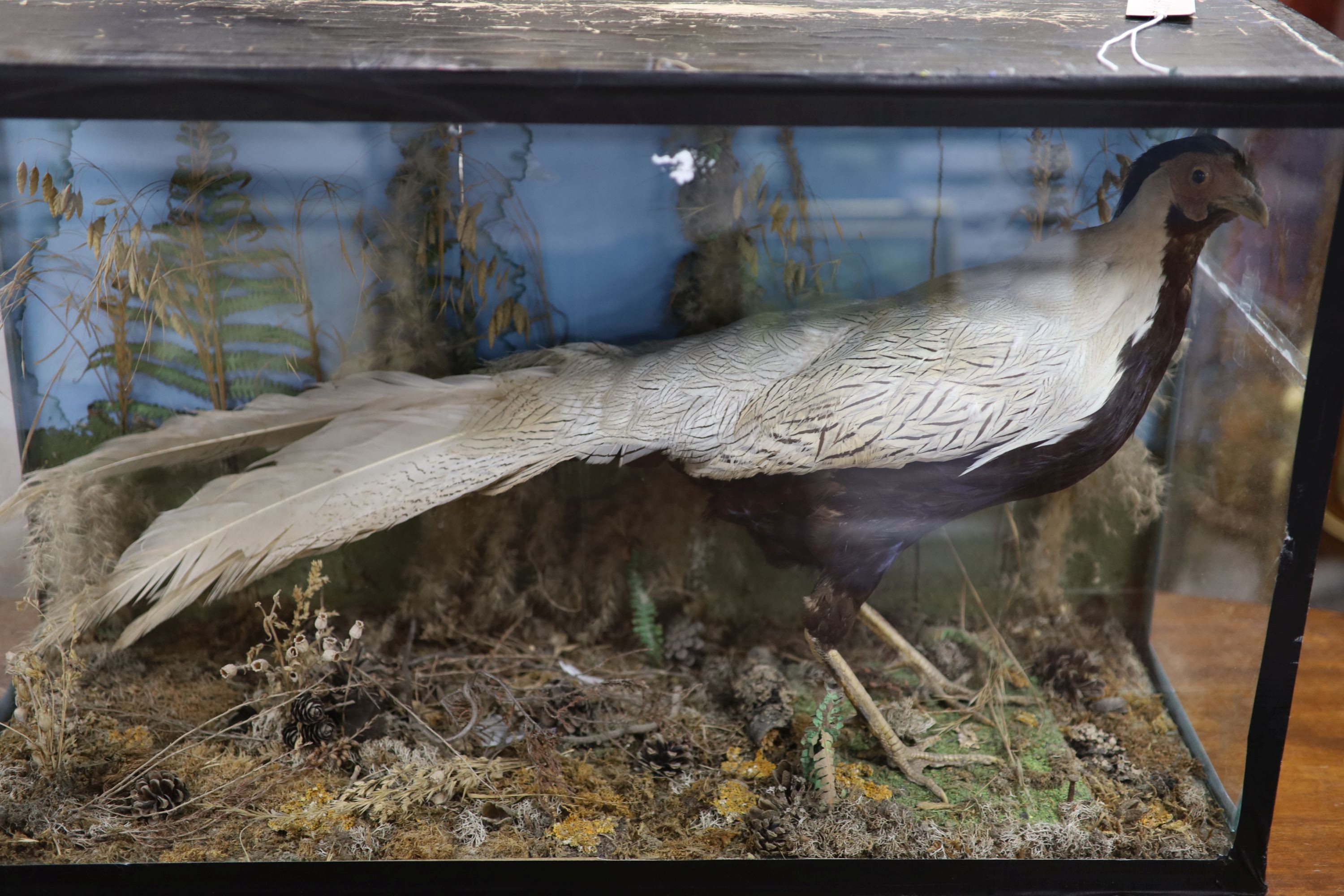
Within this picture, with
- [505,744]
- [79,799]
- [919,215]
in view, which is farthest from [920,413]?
[79,799]

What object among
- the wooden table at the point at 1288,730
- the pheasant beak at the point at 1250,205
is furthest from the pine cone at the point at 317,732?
the pheasant beak at the point at 1250,205

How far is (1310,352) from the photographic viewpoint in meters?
1.05

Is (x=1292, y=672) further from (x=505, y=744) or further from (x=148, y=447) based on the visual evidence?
(x=148, y=447)

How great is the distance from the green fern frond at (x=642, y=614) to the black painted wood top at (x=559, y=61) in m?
0.77

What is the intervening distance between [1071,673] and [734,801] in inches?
21.6

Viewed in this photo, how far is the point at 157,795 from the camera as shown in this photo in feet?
4.03

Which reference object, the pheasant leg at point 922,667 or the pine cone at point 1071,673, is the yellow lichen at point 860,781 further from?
the pine cone at point 1071,673

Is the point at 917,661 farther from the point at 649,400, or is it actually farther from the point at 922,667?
the point at 649,400

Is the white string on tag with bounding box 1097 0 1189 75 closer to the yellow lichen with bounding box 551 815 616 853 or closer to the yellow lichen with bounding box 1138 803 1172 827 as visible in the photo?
the yellow lichen with bounding box 1138 803 1172 827

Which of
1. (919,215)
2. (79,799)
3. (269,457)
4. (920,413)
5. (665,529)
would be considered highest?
(919,215)

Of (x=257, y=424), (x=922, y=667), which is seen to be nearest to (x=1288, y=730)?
(x=922, y=667)

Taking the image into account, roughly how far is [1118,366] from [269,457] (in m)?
1.02

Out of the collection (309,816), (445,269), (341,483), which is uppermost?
(445,269)

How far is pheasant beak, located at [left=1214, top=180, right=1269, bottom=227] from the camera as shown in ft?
3.43
